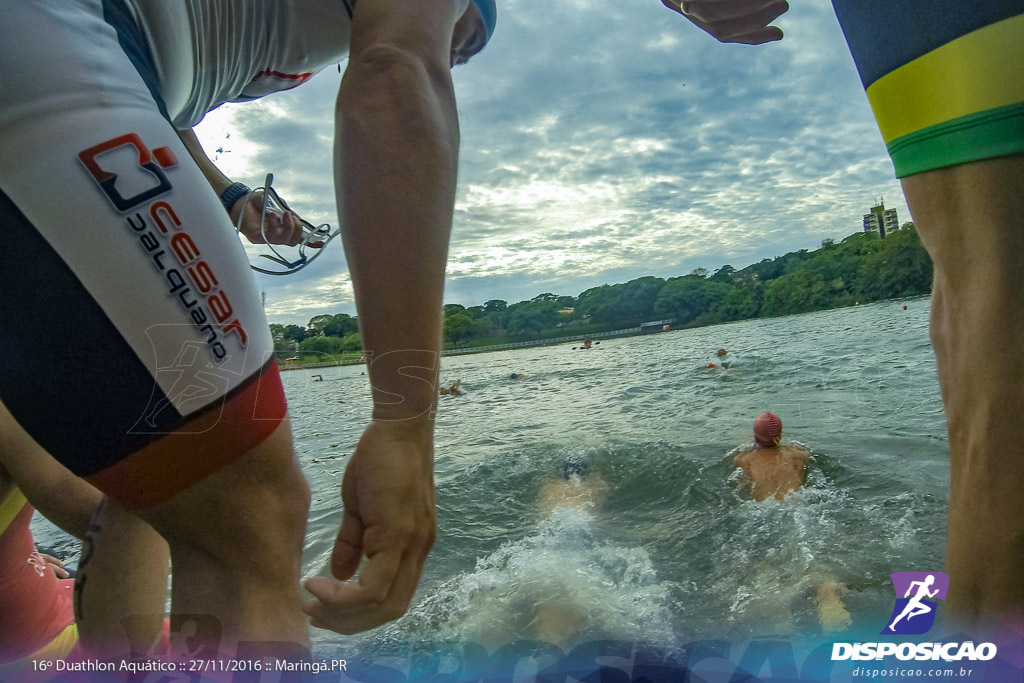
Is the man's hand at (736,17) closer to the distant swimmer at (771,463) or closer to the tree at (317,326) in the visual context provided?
the tree at (317,326)

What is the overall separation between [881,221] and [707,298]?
1657 millimetres

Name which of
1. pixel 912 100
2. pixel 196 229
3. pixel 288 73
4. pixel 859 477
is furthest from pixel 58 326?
pixel 859 477

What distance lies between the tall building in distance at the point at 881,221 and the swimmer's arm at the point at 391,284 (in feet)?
4.05

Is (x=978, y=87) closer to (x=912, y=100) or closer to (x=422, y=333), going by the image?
(x=912, y=100)

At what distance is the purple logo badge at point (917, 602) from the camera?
458 mm

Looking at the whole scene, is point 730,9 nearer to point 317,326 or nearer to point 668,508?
point 317,326

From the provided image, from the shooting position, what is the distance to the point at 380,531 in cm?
36

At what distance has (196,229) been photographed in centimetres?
43

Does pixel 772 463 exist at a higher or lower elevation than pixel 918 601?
lower

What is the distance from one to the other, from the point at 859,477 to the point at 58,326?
2.69m

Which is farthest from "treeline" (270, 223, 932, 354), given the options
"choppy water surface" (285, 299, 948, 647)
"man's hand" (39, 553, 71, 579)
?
"man's hand" (39, 553, 71, 579)

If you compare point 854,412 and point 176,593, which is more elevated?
point 176,593

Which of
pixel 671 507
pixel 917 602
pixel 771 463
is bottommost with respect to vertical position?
pixel 671 507

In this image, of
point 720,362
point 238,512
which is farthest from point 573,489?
point 720,362
